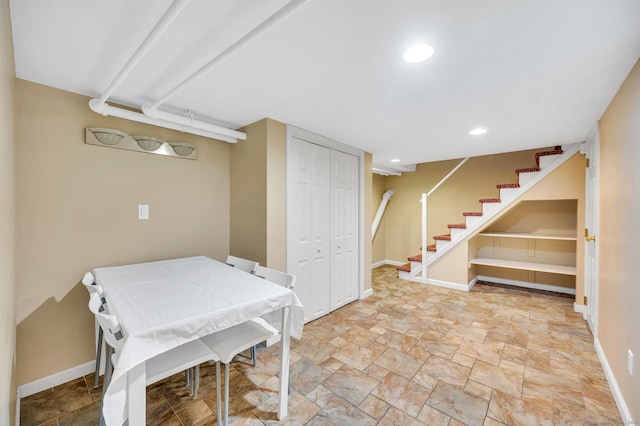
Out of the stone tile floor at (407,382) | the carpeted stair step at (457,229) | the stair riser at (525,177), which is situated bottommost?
the stone tile floor at (407,382)

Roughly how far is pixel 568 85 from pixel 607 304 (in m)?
1.75

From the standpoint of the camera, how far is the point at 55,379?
6.49 ft

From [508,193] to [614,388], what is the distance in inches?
106

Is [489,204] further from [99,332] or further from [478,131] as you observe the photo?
[99,332]

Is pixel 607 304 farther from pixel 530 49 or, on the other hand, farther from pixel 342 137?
pixel 342 137

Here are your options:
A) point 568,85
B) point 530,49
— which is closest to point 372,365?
point 530,49

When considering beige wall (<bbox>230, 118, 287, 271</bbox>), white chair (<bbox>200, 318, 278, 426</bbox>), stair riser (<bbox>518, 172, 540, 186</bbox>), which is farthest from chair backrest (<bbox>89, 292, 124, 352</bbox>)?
stair riser (<bbox>518, 172, 540, 186</bbox>)

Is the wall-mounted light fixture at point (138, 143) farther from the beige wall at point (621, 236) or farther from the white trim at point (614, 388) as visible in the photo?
the white trim at point (614, 388)

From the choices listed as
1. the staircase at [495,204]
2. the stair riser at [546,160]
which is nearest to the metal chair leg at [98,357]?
the staircase at [495,204]

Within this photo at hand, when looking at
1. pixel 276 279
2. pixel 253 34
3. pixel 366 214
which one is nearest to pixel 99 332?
pixel 276 279

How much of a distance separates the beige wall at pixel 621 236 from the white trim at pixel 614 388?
0.04m

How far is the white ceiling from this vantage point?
1.19 metres

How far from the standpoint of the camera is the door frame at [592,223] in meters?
2.50

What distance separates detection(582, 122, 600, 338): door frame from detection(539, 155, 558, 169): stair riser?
14.2 inches
